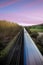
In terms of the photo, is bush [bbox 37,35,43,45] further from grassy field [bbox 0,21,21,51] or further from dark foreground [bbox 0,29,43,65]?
grassy field [bbox 0,21,21,51]

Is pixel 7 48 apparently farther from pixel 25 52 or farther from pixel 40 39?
pixel 40 39

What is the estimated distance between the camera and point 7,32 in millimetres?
1655

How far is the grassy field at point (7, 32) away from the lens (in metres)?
1.61

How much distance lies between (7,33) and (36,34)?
0.31m

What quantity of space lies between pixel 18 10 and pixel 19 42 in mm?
326

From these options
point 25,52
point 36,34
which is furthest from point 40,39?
point 25,52

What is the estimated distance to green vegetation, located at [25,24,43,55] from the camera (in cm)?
176

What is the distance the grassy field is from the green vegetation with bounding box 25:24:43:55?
140 millimetres

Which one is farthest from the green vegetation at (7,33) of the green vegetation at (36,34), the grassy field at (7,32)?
the green vegetation at (36,34)

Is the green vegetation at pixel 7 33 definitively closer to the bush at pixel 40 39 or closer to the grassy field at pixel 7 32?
the grassy field at pixel 7 32

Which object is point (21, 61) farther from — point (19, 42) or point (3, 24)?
point (3, 24)

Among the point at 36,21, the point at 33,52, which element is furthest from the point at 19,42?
the point at 36,21

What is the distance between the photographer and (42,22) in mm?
1793

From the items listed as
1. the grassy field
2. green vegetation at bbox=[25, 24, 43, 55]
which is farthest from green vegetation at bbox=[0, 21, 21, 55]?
green vegetation at bbox=[25, 24, 43, 55]
